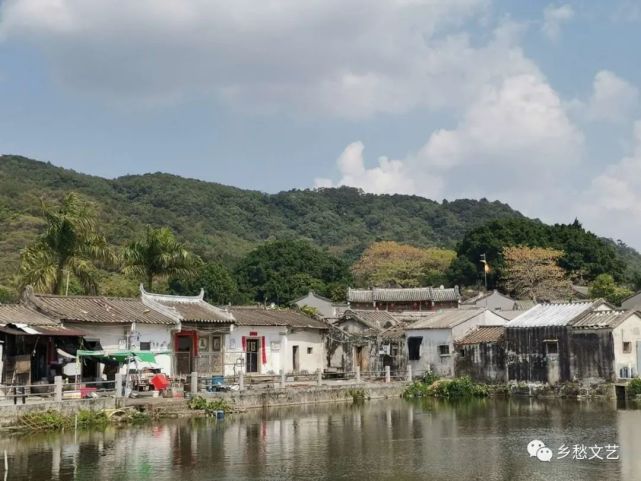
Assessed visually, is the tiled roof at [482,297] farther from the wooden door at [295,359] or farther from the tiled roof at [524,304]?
the wooden door at [295,359]

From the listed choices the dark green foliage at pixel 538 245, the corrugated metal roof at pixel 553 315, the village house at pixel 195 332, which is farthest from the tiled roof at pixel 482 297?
the village house at pixel 195 332

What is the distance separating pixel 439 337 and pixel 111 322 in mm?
20968

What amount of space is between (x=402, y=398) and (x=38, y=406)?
20595mm

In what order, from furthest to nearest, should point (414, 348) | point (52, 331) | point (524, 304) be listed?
point (524, 304) < point (414, 348) < point (52, 331)

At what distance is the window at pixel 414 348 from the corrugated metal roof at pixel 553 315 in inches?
246

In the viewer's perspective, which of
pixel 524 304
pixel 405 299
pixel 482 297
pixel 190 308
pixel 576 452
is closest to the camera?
pixel 576 452

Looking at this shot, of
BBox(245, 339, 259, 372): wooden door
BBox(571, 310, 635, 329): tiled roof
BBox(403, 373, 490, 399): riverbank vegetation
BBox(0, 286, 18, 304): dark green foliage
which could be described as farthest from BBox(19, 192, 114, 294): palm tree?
BBox(571, 310, 635, 329): tiled roof

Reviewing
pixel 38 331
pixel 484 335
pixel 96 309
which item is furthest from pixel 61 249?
pixel 484 335

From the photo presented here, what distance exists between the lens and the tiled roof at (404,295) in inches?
3039

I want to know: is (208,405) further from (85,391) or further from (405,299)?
(405,299)

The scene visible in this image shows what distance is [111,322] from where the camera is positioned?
36000mm

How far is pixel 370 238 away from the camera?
477ft

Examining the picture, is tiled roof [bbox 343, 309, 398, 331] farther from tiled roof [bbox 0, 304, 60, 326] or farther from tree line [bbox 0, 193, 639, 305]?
tiled roof [bbox 0, 304, 60, 326]

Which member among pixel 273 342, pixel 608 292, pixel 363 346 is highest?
pixel 608 292
